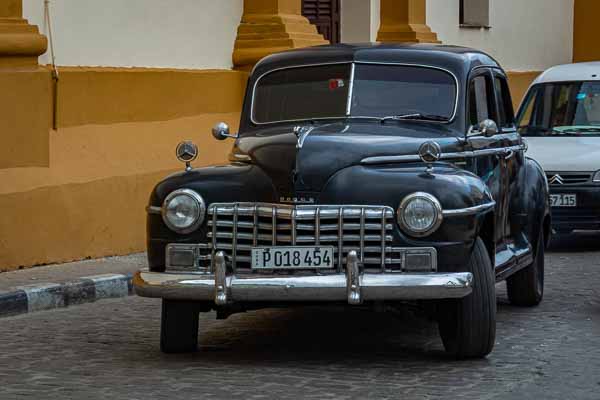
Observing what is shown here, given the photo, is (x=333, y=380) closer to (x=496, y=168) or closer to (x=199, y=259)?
(x=199, y=259)

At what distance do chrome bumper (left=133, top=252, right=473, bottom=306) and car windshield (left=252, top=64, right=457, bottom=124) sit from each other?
1.60m

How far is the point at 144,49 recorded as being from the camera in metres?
14.6

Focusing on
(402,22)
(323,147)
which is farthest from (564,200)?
(402,22)

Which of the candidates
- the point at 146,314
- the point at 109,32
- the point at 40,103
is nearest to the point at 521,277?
the point at 146,314

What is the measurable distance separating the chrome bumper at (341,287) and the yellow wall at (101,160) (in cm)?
450

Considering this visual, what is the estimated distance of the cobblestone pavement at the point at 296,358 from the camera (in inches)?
294

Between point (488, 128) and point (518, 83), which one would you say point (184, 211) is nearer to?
point (488, 128)

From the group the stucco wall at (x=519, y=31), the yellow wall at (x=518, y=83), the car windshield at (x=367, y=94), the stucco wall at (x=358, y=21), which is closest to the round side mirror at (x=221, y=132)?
the car windshield at (x=367, y=94)

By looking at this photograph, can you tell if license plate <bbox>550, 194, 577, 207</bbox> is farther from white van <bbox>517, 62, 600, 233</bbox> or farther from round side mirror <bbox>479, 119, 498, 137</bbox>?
round side mirror <bbox>479, 119, 498, 137</bbox>

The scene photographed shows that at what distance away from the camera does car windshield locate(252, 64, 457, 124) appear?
9.25 metres

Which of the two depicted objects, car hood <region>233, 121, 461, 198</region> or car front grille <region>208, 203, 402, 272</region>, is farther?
car hood <region>233, 121, 461, 198</region>

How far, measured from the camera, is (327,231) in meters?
7.96

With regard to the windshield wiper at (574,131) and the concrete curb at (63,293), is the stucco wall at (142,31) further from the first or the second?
the windshield wiper at (574,131)

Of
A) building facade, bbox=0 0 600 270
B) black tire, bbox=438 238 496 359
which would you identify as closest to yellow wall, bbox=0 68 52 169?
building facade, bbox=0 0 600 270
